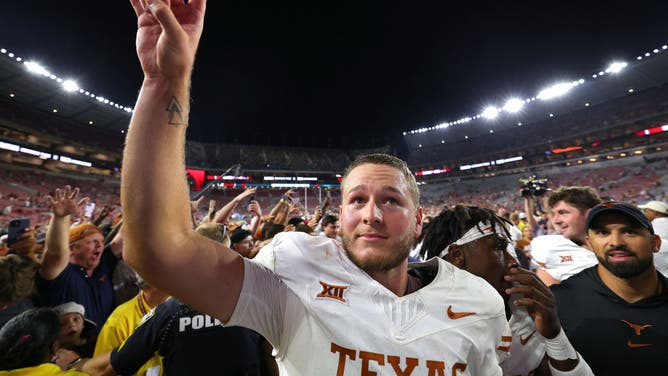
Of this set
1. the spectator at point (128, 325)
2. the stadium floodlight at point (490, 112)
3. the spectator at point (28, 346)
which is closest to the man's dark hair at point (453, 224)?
the spectator at point (128, 325)

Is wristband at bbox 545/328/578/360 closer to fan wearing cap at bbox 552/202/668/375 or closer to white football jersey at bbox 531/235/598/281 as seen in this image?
fan wearing cap at bbox 552/202/668/375

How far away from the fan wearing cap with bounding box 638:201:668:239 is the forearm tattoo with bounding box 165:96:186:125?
17.4 ft

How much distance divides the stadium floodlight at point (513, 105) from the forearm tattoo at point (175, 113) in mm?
38155

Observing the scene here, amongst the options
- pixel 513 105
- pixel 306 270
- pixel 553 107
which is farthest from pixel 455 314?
pixel 553 107

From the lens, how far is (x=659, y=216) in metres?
4.20

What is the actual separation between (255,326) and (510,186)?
126 ft

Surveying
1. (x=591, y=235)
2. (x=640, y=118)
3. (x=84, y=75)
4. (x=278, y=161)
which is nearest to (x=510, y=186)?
(x=640, y=118)

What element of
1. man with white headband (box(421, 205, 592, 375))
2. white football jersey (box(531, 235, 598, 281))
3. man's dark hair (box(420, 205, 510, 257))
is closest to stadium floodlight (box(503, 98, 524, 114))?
white football jersey (box(531, 235, 598, 281))

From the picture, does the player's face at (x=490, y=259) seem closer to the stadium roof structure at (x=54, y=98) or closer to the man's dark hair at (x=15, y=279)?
the man's dark hair at (x=15, y=279)

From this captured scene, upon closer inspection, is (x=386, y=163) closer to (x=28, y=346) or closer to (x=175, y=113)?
(x=175, y=113)

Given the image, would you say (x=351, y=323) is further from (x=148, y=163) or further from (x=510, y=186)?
(x=510, y=186)

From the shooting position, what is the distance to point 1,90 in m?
23.0

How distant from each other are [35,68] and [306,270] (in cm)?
3057

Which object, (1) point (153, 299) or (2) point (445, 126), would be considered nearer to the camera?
(1) point (153, 299)
